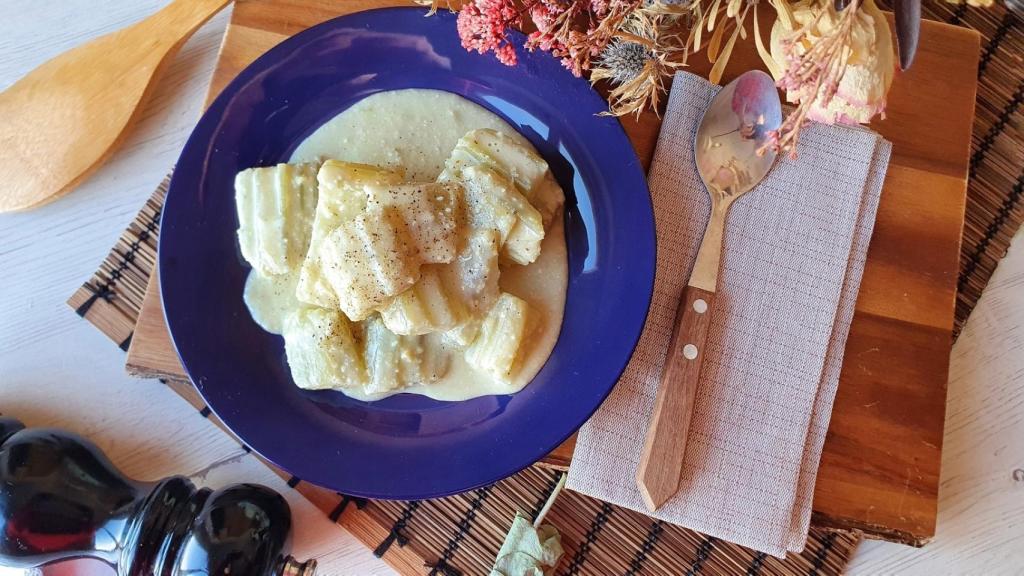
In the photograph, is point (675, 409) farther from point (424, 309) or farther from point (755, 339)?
point (424, 309)

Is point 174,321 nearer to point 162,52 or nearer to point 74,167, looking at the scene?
point 74,167

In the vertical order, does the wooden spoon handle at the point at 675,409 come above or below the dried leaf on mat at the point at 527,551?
above

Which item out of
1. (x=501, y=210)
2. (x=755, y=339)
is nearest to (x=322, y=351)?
(x=501, y=210)

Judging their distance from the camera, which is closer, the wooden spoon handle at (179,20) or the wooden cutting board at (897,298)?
the wooden cutting board at (897,298)

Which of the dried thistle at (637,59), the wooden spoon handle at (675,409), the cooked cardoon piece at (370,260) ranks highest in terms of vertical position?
the dried thistle at (637,59)

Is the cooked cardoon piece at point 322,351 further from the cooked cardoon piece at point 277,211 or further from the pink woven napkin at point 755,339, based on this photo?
the pink woven napkin at point 755,339

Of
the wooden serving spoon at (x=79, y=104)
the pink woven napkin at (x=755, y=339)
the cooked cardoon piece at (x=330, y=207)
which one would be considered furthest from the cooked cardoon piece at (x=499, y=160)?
the wooden serving spoon at (x=79, y=104)

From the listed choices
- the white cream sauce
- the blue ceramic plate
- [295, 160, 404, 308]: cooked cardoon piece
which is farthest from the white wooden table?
[295, 160, 404, 308]: cooked cardoon piece

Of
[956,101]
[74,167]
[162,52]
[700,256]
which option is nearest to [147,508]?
[74,167]
